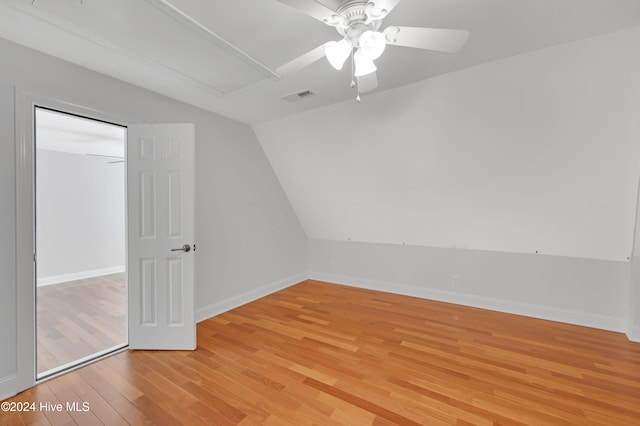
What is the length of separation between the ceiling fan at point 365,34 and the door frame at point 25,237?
205cm

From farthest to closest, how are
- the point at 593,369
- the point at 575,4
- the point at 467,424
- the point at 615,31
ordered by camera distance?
the point at 593,369 → the point at 615,31 → the point at 467,424 → the point at 575,4

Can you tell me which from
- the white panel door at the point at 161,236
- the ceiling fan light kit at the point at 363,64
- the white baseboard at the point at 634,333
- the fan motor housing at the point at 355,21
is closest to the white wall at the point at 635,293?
the white baseboard at the point at 634,333

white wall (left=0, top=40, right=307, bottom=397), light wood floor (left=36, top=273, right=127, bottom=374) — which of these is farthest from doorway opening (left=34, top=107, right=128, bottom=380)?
white wall (left=0, top=40, right=307, bottom=397)

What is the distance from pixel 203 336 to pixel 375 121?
9.88 ft

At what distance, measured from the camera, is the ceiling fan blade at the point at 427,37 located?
1279 mm

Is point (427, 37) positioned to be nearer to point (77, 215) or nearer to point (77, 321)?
point (77, 321)

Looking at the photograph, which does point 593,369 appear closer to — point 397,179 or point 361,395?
point 361,395

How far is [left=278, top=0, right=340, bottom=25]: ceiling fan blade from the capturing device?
1.08 metres

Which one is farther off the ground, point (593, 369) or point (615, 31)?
point (615, 31)

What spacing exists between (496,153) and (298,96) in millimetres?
2121

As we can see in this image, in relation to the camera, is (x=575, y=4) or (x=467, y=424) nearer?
(x=575, y=4)

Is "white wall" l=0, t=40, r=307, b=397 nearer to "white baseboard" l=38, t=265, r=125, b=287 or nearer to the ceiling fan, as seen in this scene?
the ceiling fan

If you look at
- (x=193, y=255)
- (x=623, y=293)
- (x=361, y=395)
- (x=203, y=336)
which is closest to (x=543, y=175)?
(x=623, y=293)

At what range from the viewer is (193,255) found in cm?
254
